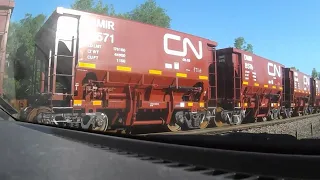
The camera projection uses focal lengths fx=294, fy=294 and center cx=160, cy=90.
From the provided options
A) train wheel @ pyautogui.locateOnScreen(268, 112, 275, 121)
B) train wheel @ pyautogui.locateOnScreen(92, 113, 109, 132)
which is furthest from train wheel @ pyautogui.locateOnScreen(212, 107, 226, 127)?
train wheel @ pyautogui.locateOnScreen(92, 113, 109, 132)

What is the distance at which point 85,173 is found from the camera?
1.95m

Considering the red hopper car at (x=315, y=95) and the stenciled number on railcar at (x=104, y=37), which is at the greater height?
the stenciled number on railcar at (x=104, y=37)

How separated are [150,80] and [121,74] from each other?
1.48 feet

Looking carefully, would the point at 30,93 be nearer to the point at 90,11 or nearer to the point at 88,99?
the point at 88,99

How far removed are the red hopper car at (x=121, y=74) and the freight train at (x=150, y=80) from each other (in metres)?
0.01

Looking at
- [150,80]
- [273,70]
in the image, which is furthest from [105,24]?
[273,70]

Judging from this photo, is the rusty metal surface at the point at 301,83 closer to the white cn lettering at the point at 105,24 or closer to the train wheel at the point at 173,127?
the train wheel at the point at 173,127

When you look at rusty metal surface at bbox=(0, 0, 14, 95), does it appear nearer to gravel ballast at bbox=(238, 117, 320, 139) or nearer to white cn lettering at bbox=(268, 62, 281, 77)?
white cn lettering at bbox=(268, 62, 281, 77)

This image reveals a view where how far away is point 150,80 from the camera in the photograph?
10.5 ft

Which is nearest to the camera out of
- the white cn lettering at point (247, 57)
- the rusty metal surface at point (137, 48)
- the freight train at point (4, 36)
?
the white cn lettering at point (247, 57)

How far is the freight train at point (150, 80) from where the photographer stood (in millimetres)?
2268

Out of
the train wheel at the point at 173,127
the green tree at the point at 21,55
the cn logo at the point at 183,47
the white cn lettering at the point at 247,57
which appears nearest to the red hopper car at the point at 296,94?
A: the white cn lettering at the point at 247,57

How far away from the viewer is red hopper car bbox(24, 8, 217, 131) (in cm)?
280

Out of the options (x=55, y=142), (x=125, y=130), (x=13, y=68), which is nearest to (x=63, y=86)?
(x=55, y=142)
